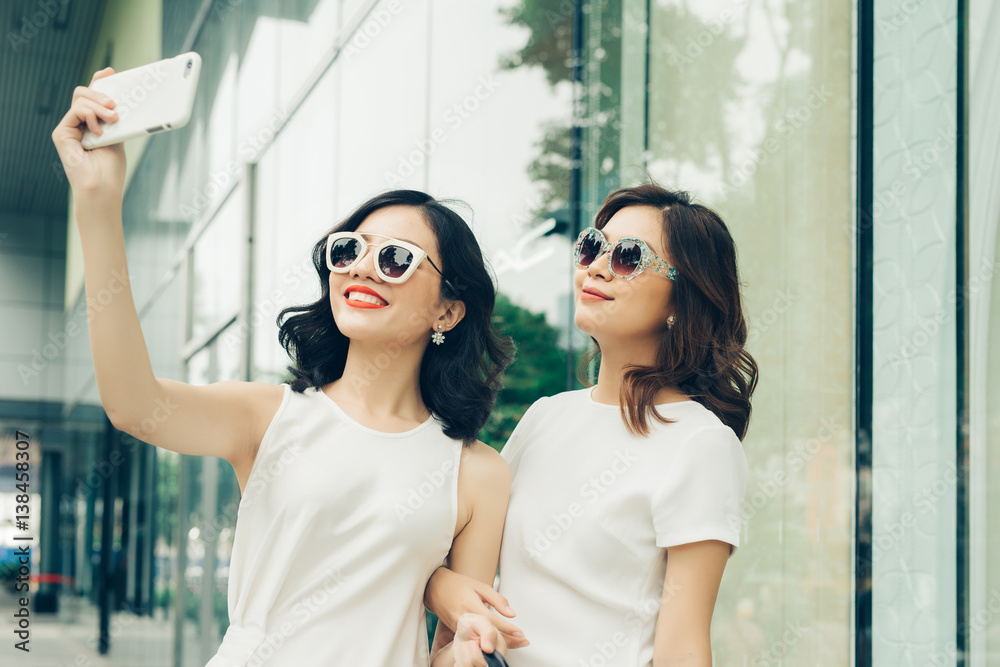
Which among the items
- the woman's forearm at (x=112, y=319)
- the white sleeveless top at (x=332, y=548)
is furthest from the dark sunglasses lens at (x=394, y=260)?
the woman's forearm at (x=112, y=319)

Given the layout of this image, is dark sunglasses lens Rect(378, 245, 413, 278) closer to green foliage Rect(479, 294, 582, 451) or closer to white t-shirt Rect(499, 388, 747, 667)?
white t-shirt Rect(499, 388, 747, 667)

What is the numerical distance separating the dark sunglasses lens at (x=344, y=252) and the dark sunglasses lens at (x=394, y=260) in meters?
0.06

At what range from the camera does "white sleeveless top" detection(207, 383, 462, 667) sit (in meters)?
1.84

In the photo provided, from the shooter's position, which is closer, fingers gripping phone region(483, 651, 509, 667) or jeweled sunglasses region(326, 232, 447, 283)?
fingers gripping phone region(483, 651, 509, 667)

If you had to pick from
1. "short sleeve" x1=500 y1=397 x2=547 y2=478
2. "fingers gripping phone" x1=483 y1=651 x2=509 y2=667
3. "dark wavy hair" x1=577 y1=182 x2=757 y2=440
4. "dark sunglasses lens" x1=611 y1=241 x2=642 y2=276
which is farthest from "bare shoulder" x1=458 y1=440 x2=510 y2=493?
"dark sunglasses lens" x1=611 y1=241 x2=642 y2=276

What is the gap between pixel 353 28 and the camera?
218 inches

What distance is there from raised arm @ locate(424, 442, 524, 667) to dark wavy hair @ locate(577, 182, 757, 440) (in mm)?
339

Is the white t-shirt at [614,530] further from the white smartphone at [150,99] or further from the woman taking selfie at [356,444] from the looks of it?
the white smartphone at [150,99]

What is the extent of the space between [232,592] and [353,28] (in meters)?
4.37

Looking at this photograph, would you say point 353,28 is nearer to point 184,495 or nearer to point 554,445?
point 554,445

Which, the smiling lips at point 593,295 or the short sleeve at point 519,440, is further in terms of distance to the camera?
the short sleeve at point 519,440

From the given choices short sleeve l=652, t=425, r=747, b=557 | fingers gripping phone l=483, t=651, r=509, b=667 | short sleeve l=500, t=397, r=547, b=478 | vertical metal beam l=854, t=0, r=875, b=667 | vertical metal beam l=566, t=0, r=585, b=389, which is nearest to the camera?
fingers gripping phone l=483, t=651, r=509, b=667

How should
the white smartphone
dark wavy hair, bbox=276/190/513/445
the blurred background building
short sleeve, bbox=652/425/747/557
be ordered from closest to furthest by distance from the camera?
the white smartphone < short sleeve, bbox=652/425/747/557 < dark wavy hair, bbox=276/190/513/445 < the blurred background building

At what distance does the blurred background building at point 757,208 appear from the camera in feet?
9.29
